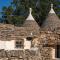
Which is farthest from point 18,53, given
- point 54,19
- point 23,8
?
point 23,8

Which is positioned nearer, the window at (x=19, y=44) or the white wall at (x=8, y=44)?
the white wall at (x=8, y=44)

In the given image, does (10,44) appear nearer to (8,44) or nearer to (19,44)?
(8,44)

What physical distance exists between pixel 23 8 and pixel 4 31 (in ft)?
49.7

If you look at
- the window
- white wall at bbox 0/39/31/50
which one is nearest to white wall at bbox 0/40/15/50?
white wall at bbox 0/39/31/50

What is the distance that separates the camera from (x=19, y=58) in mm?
4285

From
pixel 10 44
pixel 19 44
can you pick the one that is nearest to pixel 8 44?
pixel 10 44

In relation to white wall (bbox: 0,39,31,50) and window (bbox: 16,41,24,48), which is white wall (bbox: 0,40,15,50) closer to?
white wall (bbox: 0,39,31,50)

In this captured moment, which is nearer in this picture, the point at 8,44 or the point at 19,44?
the point at 8,44

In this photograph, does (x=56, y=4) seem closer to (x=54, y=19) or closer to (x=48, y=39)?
(x=54, y=19)

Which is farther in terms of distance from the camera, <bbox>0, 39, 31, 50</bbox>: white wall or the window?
the window

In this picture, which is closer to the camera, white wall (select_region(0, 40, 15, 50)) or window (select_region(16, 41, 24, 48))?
white wall (select_region(0, 40, 15, 50))

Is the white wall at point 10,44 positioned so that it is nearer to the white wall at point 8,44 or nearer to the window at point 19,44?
the white wall at point 8,44

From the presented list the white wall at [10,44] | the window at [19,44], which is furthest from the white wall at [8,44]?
the window at [19,44]

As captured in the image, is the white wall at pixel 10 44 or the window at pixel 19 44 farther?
the window at pixel 19 44
